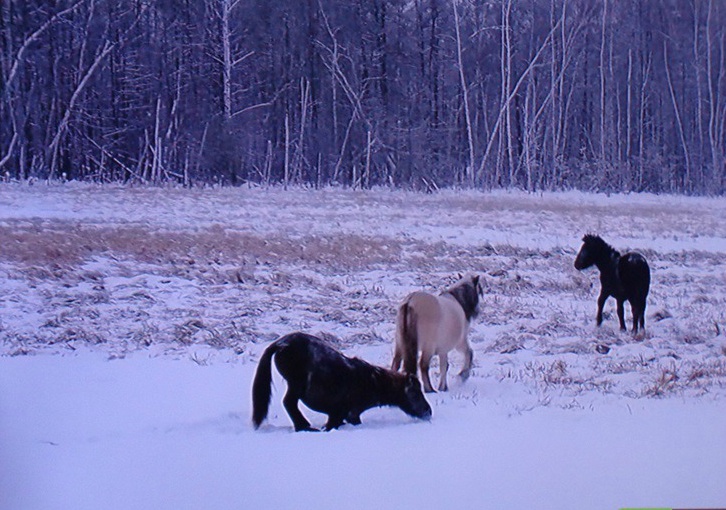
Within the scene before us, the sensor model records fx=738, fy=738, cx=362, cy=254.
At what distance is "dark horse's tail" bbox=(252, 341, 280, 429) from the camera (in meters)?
2.53

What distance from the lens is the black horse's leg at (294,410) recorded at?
8.29 ft

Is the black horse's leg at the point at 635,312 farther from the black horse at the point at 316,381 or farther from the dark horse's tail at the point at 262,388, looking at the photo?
the dark horse's tail at the point at 262,388

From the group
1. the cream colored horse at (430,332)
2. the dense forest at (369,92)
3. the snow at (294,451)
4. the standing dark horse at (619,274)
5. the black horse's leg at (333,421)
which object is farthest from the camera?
the standing dark horse at (619,274)

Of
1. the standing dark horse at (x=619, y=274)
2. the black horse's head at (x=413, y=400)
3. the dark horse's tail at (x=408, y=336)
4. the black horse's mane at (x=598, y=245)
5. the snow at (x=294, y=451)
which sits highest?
the black horse's mane at (x=598, y=245)

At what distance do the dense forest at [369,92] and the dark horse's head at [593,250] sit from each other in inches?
9.5

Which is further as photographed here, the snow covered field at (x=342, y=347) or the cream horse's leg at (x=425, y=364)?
the cream horse's leg at (x=425, y=364)

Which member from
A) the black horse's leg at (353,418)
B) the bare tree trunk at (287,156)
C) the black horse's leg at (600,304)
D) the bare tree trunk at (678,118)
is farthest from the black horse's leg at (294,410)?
the bare tree trunk at (678,118)

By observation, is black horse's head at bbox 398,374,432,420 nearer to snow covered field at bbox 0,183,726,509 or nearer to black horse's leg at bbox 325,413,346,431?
snow covered field at bbox 0,183,726,509

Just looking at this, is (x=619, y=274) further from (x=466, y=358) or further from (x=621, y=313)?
(x=466, y=358)

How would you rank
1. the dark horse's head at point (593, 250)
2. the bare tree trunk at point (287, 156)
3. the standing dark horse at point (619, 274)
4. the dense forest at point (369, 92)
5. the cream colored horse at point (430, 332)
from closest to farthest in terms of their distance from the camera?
the dense forest at point (369, 92), the cream colored horse at point (430, 332), the bare tree trunk at point (287, 156), the standing dark horse at point (619, 274), the dark horse's head at point (593, 250)

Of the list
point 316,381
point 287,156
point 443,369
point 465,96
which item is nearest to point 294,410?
point 316,381

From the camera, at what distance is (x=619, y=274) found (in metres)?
3.26

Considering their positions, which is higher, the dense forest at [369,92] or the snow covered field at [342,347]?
the dense forest at [369,92]

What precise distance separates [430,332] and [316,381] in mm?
590
